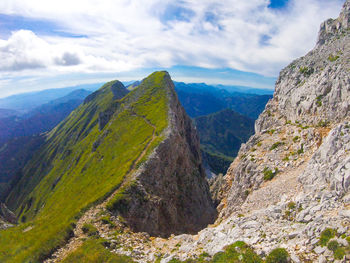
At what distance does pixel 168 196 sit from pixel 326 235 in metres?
Result: 41.4

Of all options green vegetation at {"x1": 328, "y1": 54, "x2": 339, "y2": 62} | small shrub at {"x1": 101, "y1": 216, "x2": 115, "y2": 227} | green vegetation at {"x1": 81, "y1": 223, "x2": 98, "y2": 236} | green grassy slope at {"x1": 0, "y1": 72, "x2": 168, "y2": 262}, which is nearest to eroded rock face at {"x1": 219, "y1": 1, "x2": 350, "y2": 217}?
green vegetation at {"x1": 328, "y1": 54, "x2": 339, "y2": 62}

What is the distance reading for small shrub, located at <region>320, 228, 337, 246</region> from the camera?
13016 millimetres

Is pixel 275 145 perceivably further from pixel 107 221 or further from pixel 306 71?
pixel 107 221

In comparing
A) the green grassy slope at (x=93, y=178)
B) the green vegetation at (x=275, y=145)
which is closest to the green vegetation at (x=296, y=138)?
the green vegetation at (x=275, y=145)

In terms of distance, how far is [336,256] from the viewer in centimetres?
1166

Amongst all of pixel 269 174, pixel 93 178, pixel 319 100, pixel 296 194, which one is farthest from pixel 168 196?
pixel 319 100

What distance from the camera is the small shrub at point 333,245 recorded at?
12.1 metres

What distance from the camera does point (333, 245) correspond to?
12.3 meters

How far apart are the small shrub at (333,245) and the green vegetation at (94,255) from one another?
1747cm

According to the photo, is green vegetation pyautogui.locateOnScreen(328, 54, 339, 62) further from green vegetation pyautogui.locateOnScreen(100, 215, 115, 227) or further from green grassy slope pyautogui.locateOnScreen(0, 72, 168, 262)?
green vegetation pyautogui.locateOnScreen(100, 215, 115, 227)

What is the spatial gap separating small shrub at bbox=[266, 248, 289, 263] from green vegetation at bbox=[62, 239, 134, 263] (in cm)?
1388

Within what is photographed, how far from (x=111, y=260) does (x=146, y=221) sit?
1879 cm

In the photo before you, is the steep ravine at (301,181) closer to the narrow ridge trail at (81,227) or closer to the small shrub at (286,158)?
the small shrub at (286,158)

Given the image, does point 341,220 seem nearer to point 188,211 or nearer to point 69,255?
point 69,255
